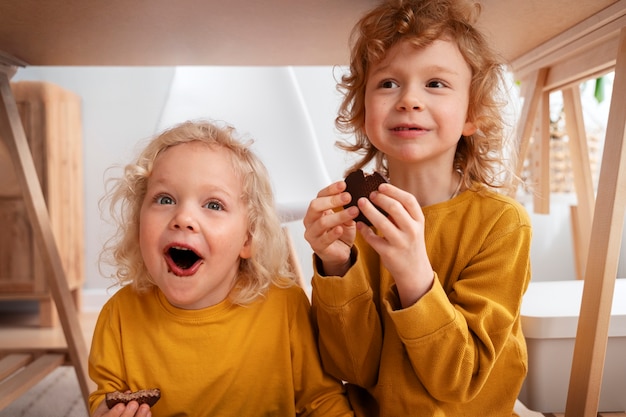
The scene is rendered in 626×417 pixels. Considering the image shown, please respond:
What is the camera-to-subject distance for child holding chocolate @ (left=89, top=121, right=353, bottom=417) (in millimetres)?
889

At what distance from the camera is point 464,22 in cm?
94

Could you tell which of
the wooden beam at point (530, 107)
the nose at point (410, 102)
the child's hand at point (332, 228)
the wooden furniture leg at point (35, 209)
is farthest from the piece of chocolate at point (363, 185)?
the wooden furniture leg at point (35, 209)

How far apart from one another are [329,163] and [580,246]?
102 cm

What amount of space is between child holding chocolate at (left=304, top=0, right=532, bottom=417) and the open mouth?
0.55 ft

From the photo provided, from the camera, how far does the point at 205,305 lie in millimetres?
950

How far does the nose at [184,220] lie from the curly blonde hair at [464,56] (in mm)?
351

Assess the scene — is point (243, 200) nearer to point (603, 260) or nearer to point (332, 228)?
point (332, 228)

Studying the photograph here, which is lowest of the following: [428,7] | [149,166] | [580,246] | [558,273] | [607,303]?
[558,273]

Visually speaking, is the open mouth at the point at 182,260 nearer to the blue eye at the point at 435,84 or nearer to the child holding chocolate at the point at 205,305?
the child holding chocolate at the point at 205,305

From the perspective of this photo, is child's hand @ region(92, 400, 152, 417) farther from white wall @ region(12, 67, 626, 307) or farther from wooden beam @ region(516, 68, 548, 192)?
white wall @ region(12, 67, 626, 307)

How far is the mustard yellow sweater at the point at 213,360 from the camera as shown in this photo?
3.03 ft

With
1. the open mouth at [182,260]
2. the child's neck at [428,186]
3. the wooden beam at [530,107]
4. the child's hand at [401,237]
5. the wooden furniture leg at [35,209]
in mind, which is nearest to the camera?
the child's hand at [401,237]

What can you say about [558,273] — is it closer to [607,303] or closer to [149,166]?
[607,303]

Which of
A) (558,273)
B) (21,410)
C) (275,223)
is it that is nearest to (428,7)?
(275,223)
